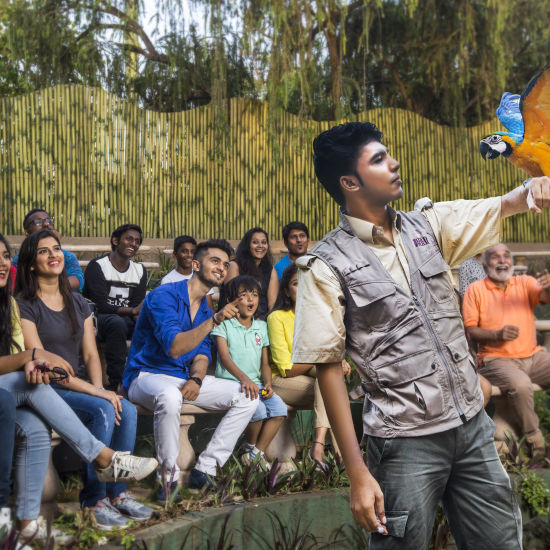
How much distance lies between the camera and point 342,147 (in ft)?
7.19

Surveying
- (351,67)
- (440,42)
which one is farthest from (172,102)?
(440,42)

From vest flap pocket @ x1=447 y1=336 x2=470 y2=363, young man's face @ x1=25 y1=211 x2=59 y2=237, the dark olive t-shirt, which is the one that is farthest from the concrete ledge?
young man's face @ x1=25 y1=211 x2=59 y2=237

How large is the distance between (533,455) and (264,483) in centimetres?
200

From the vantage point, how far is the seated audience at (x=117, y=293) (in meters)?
5.02

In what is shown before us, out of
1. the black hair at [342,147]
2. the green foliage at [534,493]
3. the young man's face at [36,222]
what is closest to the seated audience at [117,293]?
the young man's face at [36,222]

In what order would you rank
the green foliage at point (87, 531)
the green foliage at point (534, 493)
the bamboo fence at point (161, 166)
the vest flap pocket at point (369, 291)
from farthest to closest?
the bamboo fence at point (161, 166) < the green foliage at point (534, 493) < the green foliage at point (87, 531) < the vest flap pocket at point (369, 291)

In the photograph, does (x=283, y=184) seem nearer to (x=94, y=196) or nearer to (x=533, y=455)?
(x=94, y=196)

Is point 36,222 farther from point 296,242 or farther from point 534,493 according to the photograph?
point 534,493

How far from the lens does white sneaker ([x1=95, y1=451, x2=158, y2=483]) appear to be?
138 inches

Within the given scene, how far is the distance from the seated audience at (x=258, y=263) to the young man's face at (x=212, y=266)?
4.35 feet

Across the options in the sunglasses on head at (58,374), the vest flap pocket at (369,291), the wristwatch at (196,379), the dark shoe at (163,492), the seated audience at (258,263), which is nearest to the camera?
the vest flap pocket at (369,291)

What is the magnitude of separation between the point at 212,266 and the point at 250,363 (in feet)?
2.16

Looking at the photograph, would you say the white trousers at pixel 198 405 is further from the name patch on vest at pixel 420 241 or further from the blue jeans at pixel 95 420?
the name patch on vest at pixel 420 241

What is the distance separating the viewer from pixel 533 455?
4992mm
